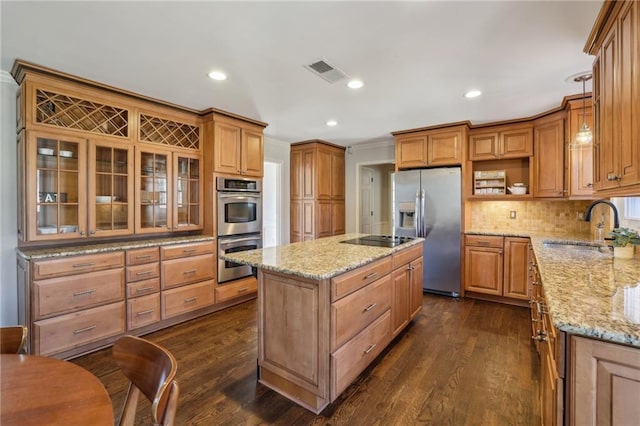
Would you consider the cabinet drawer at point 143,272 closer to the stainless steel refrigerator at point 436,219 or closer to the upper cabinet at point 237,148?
the upper cabinet at point 237,148

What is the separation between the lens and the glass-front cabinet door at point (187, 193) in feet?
11.5

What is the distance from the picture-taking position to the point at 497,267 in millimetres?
3920

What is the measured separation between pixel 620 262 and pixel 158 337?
385 centimetres

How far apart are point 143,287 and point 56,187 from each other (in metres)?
1.18

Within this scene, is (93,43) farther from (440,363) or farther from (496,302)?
(496,302)

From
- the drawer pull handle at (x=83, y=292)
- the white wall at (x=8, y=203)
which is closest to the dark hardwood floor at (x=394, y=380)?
the drawer pull handle at (x=83, y=292)

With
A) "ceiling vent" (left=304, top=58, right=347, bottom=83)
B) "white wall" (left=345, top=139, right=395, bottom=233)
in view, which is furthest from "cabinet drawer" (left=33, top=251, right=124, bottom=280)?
"white wall" (left=345, top=139, right=395, bottom=233)

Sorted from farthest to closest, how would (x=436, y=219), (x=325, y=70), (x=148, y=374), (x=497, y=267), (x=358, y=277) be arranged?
(x=436, y=219)
(x=497, y=267)
(x=325, y=70)
(x=358, y=277)
(x=148, y=374)

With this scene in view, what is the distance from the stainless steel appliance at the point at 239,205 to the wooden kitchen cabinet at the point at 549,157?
366 cm

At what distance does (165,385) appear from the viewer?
0.81 meters

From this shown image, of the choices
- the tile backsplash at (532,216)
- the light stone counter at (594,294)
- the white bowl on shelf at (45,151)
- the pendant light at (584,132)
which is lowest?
the light stone counter at (594,294)

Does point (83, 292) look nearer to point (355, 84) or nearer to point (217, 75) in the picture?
point (217, 75)

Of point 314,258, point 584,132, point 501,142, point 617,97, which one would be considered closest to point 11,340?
point 314,258

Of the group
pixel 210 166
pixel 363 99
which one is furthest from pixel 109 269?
pixel 363 99
